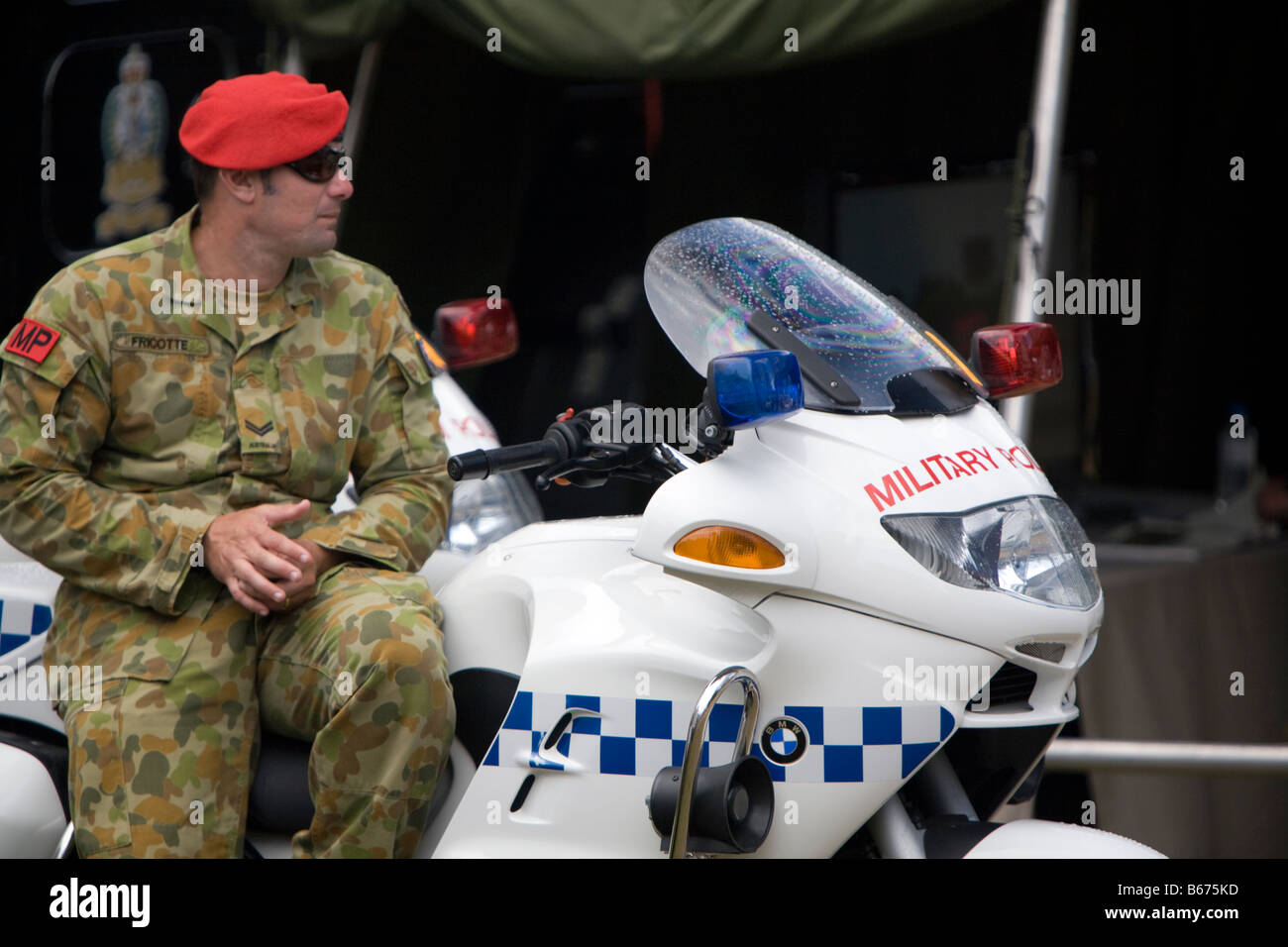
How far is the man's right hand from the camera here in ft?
5.89

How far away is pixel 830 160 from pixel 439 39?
4.34ft

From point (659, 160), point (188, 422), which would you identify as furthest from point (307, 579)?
point (659, 160)

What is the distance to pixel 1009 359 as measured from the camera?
1913mm

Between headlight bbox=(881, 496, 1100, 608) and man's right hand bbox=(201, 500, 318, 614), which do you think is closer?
headlight bbox=(881, 496, 1100, 608)

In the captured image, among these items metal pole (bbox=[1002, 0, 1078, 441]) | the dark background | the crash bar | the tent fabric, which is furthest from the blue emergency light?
the dark background

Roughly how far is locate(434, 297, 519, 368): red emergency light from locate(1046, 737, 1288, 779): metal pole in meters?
1.16

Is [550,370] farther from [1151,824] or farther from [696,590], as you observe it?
[696,590]

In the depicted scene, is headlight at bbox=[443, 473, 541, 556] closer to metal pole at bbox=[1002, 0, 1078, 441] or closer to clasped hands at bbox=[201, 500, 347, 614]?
clasped hands at bbox=[201, 500, 347, 614]

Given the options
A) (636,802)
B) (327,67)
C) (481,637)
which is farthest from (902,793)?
(327,67)

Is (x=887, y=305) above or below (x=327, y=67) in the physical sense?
below

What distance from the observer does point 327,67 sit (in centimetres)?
428

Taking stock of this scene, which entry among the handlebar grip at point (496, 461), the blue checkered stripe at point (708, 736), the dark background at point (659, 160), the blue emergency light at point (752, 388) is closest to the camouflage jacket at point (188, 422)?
the handlebar grip at point (496, 461)

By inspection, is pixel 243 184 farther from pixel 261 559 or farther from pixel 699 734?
pixel 699 734

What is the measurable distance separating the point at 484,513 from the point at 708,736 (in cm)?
108
